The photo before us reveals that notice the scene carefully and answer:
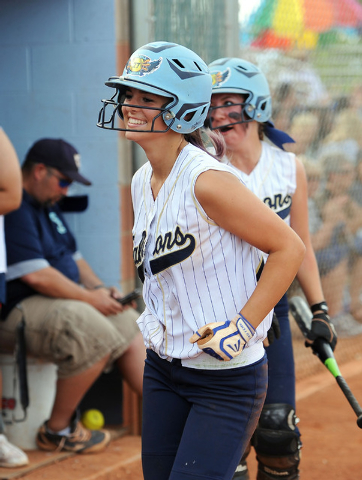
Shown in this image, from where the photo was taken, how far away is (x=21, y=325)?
443cm

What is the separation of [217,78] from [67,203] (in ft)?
6.26

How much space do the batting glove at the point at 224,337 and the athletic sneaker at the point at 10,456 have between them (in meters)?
2.44

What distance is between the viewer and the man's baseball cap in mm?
4633

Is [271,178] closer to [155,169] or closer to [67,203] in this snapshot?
[155,169]

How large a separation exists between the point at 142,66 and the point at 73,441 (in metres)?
2.91

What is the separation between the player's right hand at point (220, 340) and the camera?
223cm

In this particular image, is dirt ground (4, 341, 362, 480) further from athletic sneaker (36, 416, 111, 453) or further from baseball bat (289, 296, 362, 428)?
baseball bat (289, 296, 362, 428)

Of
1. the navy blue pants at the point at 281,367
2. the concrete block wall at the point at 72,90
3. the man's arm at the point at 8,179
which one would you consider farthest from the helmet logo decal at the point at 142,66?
the concrete block wall at the point at 72,90

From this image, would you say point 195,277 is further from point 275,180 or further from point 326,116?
point 326,116

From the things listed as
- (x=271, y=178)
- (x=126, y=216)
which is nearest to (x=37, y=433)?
(x=126, y=216)

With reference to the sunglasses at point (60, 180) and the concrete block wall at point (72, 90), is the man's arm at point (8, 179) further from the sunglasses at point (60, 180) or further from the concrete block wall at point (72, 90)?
the concrete block wall at point (72, 90)

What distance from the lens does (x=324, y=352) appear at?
131 inches

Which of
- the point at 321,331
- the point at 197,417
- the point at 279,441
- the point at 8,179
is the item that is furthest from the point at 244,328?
the point at 8,179

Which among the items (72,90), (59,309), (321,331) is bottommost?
(59,309)
